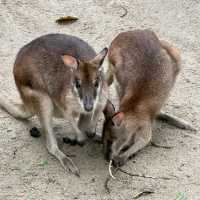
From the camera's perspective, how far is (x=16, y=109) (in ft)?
19.3

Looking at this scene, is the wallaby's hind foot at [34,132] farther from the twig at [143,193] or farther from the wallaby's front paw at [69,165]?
the twig at [143,193]

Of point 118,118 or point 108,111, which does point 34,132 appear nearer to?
point 108,111

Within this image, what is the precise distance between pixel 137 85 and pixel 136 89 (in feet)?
0.14

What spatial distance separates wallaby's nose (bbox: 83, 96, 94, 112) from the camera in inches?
191

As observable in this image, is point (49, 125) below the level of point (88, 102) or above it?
below

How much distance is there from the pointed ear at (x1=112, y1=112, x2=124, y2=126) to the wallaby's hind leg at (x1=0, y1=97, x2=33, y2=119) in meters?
0.91

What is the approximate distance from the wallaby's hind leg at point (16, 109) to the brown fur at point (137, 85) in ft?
2.74

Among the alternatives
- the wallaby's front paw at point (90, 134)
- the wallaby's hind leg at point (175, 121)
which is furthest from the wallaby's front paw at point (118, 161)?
the wallaby's hind leg at point (175, 121)

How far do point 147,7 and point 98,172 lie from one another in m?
3.19

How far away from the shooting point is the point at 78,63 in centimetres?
498

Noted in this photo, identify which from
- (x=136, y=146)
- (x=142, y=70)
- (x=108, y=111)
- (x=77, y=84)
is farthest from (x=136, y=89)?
(x=77, y=84)

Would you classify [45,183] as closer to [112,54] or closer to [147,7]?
[112,54]

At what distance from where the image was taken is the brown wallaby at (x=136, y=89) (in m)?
5.38

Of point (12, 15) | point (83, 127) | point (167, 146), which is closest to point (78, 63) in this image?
point (83, 127)
